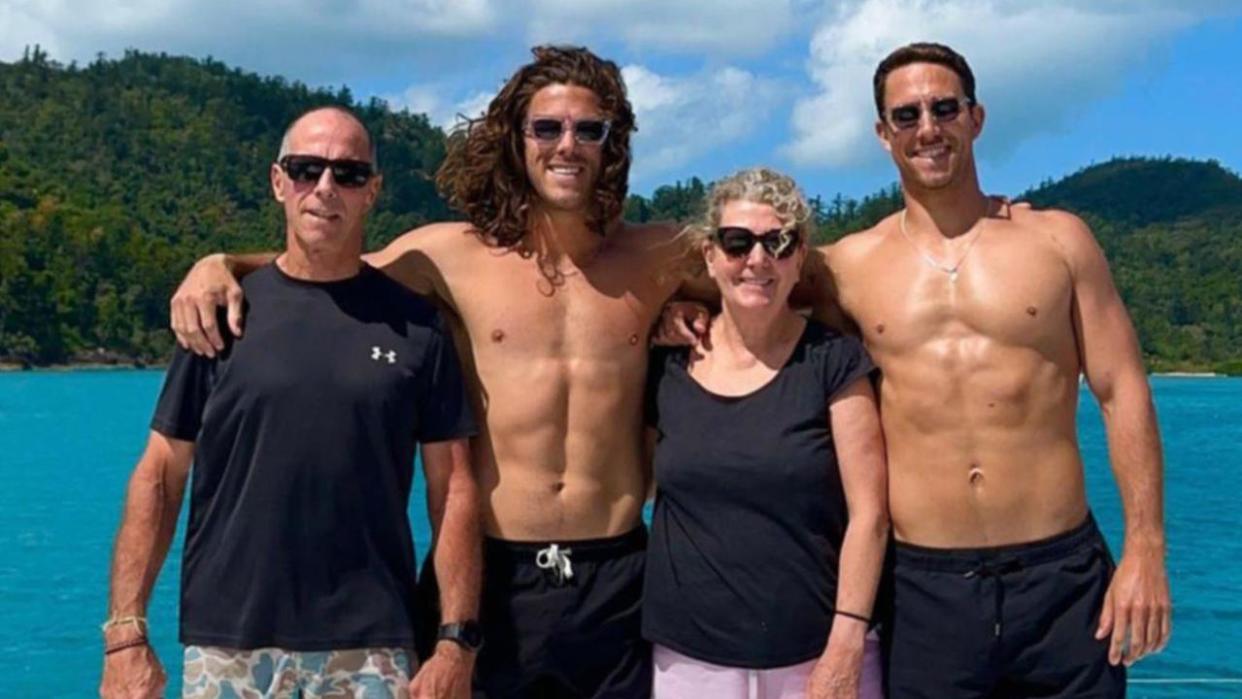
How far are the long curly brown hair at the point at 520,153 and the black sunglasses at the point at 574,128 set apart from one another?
0.22ft

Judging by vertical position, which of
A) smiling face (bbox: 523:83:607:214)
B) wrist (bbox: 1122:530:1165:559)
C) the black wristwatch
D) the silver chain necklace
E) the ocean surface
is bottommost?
the ocean surface

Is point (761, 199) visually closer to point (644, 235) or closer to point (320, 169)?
point (644, 235)

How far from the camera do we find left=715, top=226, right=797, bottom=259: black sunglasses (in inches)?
141

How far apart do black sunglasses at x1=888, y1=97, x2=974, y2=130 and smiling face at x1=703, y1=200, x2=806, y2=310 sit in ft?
1.66

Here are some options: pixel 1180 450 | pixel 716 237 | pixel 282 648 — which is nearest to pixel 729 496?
pixel 716 237

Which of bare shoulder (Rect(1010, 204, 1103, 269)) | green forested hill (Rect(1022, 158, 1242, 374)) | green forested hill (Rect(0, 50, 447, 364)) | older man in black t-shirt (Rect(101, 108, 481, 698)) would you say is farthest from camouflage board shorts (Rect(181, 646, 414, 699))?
green forested hill (Rect(1022, 158, 1242, 374))

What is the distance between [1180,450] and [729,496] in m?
39.5

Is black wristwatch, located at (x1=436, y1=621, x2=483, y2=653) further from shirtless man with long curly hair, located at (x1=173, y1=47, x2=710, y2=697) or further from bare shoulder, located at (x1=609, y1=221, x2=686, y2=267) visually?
bare shoulder, located at (x1=609, y1=221, x2=686, y2=267)

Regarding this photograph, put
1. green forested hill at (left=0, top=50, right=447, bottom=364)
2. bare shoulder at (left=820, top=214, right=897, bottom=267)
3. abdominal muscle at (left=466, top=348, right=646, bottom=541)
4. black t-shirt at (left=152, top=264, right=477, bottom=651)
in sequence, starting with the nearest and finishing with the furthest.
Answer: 1. black t-shirt at (left=152, top=264, right=477, bottom=651)
2. abdominal muscle at (left=466, top=348, right=646, bottom=541)
3. bare shoulder at (left=820, top=214, right=897, bottom=267)
4. green forested hill at (left=0, top=50, right=447, bottom=364)

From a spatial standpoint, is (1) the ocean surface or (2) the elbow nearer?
(2) the elbow

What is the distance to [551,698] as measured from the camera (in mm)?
3924

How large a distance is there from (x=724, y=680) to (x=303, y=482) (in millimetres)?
1228

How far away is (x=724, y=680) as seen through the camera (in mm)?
3590

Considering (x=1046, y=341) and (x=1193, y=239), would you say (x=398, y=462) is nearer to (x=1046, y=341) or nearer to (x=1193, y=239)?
(x=1046, y=341)
